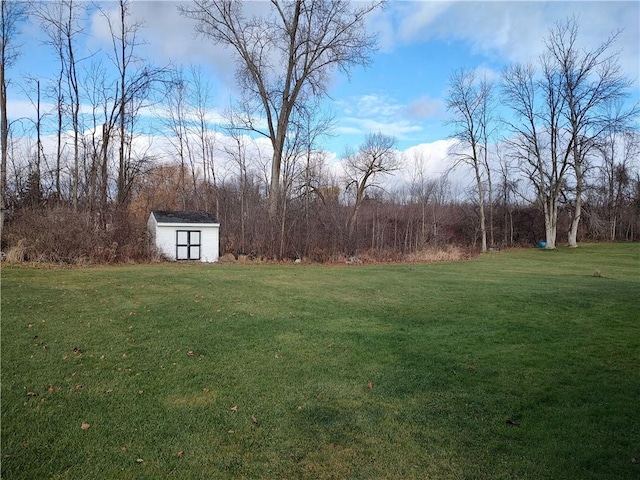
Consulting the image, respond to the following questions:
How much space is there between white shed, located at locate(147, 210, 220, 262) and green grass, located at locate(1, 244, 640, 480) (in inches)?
438

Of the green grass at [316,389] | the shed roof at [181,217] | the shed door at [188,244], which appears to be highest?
the shed roof at [181,217]

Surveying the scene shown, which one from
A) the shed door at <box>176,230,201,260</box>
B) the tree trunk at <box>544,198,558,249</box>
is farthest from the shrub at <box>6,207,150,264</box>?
the tree trunk at <box>544,198,558,249</box>

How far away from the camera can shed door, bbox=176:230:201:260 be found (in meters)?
20.1

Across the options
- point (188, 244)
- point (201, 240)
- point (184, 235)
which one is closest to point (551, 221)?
point (201, 240)

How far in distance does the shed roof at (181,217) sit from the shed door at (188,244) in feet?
1.97

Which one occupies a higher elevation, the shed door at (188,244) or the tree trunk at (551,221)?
the tree trunk at (551,221)

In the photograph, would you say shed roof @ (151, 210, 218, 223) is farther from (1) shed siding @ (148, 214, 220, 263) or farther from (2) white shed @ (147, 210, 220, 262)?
(1) shed siding @ (148, 214, 220, 263)

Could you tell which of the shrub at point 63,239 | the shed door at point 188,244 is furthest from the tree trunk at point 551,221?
the shrub at point 63,239

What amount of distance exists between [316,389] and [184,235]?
1723 centimetres

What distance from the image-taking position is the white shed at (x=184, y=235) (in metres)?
19.7

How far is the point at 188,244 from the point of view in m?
20.2

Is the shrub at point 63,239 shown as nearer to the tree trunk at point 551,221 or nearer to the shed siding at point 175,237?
the shed siding at point 175,237

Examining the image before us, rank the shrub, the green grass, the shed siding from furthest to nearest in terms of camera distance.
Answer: the shed siding < the shrub < the green grass

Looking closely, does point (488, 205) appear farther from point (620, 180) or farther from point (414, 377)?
point (414, 377)
